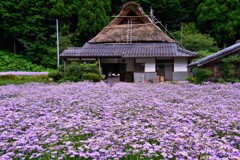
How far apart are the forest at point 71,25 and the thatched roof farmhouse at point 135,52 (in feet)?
24.6

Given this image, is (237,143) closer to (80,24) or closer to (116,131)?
(116,131)

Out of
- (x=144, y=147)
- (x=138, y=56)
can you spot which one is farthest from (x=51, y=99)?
(x=138, y=56)

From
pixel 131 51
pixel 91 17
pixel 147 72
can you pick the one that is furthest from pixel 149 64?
pixel 91 17

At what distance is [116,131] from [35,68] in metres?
33.7

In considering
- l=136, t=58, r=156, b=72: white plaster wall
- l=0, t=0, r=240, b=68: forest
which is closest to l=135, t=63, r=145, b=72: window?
l=136, t=58, r=156, b=72: white plaster wall

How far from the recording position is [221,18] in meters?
38.6

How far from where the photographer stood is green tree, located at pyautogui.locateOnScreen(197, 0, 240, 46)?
37.8 m

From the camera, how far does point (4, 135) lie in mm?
4000

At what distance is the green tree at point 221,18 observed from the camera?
37750mm

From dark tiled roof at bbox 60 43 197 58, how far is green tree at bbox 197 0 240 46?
14.6 m

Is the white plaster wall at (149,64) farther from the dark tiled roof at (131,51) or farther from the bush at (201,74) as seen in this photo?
the bush at (201,74)

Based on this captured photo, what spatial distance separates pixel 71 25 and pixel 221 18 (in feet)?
75.7

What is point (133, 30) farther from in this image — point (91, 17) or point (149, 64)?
point (91, 17)

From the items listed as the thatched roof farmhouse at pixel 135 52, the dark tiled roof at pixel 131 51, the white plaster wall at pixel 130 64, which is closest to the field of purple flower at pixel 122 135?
the thatched roof farmhouse at pixel 135 52
